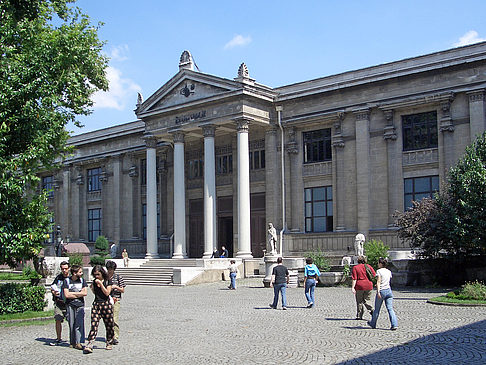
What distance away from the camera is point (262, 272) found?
3553 centimetres

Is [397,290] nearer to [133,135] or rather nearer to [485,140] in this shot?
[485,140]

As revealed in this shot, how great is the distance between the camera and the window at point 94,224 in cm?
5234

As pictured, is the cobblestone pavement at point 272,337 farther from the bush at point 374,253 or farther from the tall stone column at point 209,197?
the tall stone column at point 209,197

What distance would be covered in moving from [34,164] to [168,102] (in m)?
22.3

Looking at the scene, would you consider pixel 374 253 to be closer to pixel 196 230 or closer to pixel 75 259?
pixel 196 230

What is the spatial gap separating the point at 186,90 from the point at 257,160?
21.6 ft

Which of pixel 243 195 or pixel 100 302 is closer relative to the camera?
pixel 100 302

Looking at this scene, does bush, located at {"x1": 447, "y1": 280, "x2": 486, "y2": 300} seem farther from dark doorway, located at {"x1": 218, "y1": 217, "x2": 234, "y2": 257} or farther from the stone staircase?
dark doorway, located at {"x1": 218, "y1": 217, "x2": 234, "y2": 257}

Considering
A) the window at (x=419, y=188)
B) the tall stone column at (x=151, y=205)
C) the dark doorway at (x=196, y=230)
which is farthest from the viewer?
the dark doorway at (x=196, y=230)

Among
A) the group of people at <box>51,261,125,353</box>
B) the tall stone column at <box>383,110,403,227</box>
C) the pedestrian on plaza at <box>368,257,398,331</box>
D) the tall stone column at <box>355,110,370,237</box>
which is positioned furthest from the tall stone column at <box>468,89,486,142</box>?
the group of people at <box>51,261,125,353</box>

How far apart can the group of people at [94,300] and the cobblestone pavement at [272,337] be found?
14.1 inches

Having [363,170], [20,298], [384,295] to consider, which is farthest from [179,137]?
[384,295]

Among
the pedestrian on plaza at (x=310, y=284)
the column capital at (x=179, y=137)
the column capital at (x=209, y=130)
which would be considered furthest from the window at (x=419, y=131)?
the pedestrian on plaza at (x=310, y=284)

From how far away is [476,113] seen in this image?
31156 mm
